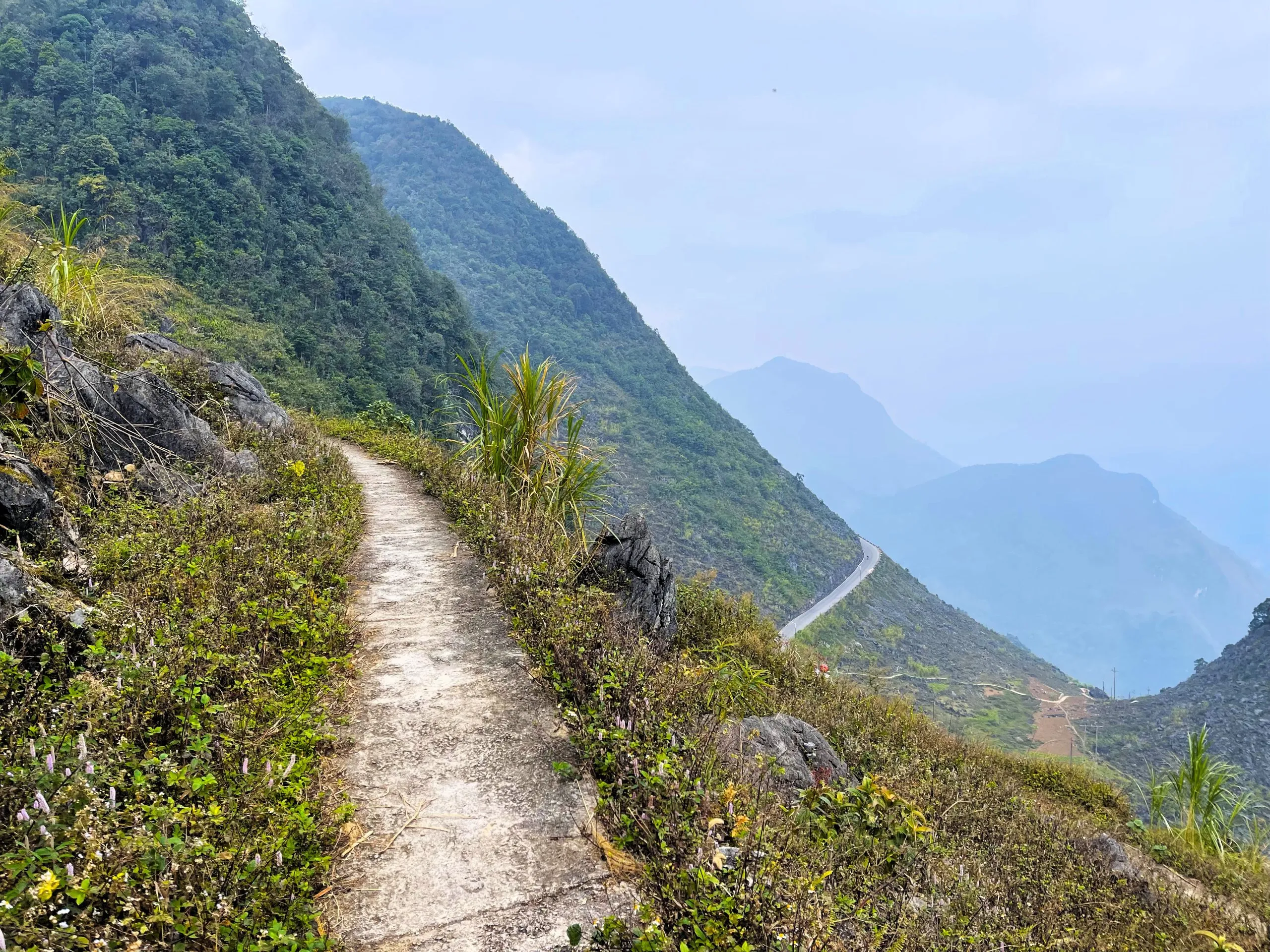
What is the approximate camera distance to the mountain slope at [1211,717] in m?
28.3

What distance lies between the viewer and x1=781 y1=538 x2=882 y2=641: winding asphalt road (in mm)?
43125

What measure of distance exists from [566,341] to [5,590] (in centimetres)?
7742

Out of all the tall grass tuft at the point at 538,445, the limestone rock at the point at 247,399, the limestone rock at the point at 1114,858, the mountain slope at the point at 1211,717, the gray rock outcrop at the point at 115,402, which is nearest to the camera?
the gray rock outcrop at the point at 115,402

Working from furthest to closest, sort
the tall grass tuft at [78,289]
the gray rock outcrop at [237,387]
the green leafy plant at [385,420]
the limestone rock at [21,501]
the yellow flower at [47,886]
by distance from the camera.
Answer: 1. the green leafy plant at [385,420]
2. the gray rock outcrop at [237,387]
3. the tall grass tuft at [78,289]
4. the limestone rock at [21,501]
5. the yellow flower at [47,886]

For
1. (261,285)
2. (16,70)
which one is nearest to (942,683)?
(261,285)

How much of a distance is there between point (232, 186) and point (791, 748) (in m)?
46.6

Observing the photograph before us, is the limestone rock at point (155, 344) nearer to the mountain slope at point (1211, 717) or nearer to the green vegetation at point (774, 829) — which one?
the green vegetation at point (774, 829)

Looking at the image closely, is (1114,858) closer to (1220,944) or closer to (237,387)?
(1220,944)

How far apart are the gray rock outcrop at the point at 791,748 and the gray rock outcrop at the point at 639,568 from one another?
5.75ft

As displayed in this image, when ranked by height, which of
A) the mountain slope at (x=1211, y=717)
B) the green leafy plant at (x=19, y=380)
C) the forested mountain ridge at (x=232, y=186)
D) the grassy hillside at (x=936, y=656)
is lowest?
the grassy hillside at (x=936, y=656)

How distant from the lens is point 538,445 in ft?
20.9

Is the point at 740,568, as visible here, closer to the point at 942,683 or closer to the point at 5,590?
Result: the point at 942,683

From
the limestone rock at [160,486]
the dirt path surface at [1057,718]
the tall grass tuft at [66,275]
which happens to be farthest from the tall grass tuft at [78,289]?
the dirt path surface at [1057,718]

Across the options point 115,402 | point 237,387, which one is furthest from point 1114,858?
point 237,387
